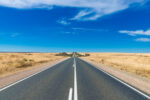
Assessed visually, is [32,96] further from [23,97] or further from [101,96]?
[101,96]

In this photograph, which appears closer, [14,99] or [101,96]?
[14,99]

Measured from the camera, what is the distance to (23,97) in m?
6.96

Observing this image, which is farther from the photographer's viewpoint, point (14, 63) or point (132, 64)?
point (132, 64)

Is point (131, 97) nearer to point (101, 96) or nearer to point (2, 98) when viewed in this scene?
point (101, 96)

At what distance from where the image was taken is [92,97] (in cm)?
700

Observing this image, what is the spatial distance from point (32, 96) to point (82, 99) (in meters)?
2.21

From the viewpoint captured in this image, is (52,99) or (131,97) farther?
(131,97)

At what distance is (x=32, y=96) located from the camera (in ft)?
23.3

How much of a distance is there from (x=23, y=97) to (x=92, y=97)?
117 inches

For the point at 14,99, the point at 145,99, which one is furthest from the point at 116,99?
the point at 14,99

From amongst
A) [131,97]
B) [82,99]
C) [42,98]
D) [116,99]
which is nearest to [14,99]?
[42,98]

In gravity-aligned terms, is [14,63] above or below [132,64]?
above

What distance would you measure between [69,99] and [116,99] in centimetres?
195

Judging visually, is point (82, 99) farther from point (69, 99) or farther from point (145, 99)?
point (145, 99)
